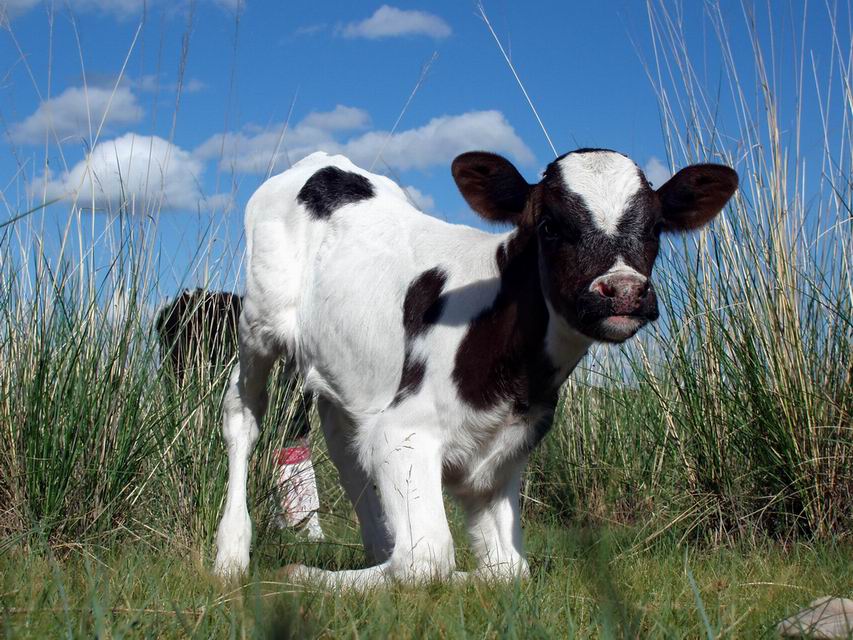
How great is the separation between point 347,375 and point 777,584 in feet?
7.14

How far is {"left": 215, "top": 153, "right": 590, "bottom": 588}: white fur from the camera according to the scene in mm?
3941

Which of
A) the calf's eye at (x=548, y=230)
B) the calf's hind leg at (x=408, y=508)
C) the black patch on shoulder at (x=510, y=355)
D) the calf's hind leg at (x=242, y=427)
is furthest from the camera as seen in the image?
the calf's hind leg at (x=242, y=427)

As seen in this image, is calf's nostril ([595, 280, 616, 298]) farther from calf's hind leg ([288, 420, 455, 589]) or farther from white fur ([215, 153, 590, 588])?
calf's hind leg ([288, 420, 455, 589])

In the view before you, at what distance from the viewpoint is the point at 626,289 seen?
338cm

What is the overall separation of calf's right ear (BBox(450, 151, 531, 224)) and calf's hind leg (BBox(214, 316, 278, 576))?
1.52 meters

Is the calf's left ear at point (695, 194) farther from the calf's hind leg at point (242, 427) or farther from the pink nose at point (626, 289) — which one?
the calf's hind leg at point (242, 427)

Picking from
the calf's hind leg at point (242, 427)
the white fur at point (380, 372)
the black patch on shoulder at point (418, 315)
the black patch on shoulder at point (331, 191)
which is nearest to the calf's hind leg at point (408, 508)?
the white fur at point (380, 372)

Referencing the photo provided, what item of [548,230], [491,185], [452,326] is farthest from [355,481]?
[548,230]

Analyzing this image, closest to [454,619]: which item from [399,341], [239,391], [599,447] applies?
[399,341]

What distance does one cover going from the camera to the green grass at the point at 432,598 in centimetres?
228

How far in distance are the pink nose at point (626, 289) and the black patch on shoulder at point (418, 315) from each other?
100cm

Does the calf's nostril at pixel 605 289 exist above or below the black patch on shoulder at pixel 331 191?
below

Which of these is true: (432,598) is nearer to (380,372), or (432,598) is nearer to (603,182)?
(380,372)

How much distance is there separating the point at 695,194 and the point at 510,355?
1.17 meters
